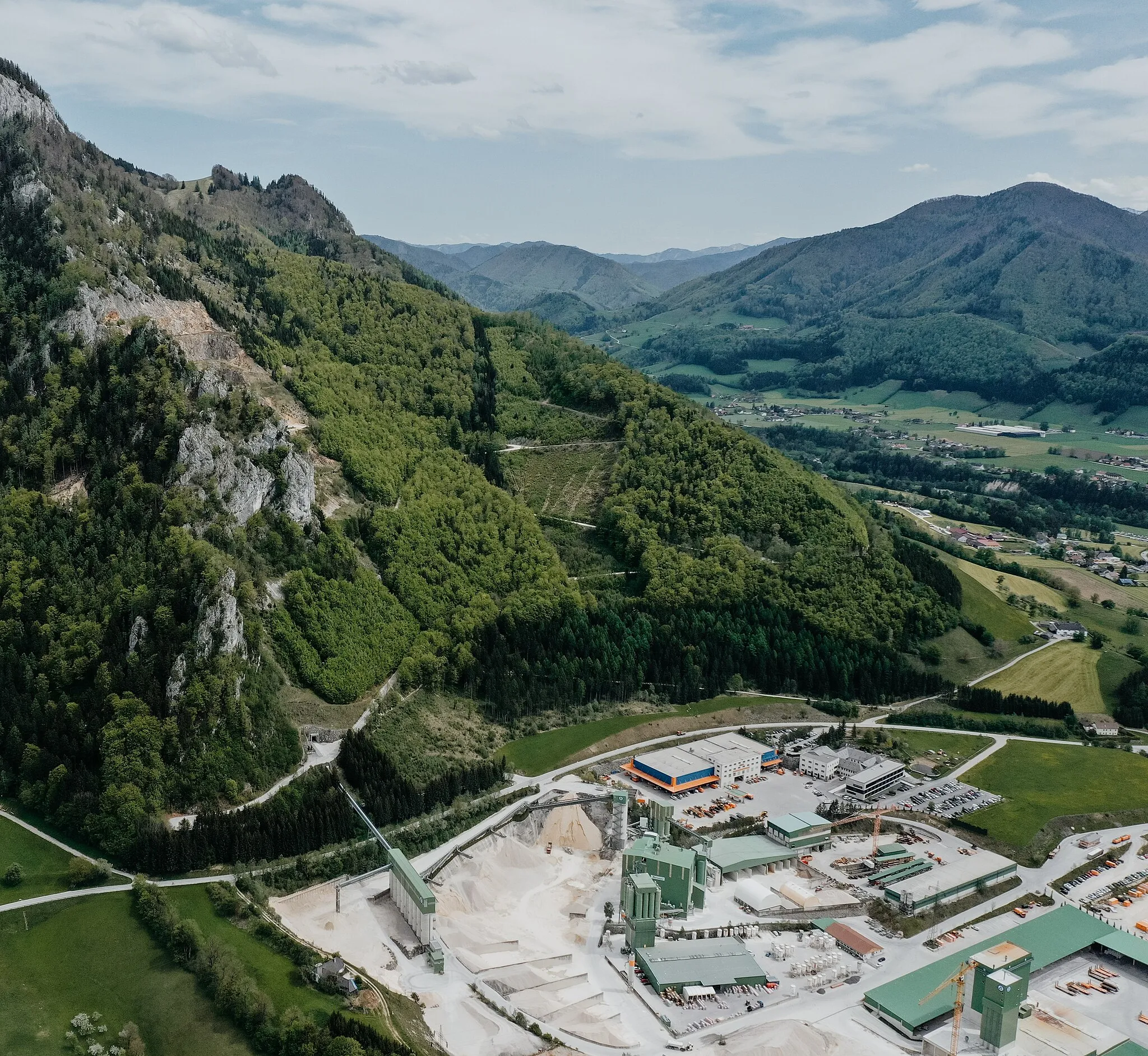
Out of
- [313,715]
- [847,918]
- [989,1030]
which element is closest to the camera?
[989,1030]

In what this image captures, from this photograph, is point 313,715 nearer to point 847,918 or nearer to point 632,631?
point 632,631

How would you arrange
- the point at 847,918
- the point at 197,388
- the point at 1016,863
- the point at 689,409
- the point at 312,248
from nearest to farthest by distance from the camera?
the point at 847,918 < the point at 1016,863 < the point at 197,388 < the point at 689,409 < the point at 312,248

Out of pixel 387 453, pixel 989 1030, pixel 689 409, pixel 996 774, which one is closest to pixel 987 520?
pixel 689 409

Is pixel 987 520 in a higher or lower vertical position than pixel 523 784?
higher

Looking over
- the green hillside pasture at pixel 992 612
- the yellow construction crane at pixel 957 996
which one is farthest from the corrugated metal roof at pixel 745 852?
the green hillside pasture at pixel 992 612

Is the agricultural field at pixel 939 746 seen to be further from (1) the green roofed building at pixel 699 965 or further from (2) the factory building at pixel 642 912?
(2) the factory building at pixel 642 912

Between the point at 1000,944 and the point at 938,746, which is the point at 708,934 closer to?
the point at 1000,944

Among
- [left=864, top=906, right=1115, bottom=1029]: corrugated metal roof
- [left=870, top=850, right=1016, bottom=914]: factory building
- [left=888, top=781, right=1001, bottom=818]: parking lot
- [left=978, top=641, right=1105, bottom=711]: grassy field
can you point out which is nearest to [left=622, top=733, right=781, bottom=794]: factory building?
[left=888, top=781, right=1001, bottom=818]: parking lot

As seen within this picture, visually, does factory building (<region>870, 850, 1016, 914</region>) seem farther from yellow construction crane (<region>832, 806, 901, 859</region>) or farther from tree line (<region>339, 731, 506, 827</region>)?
tree line (<region>339, 731, 506, 827</region>)
